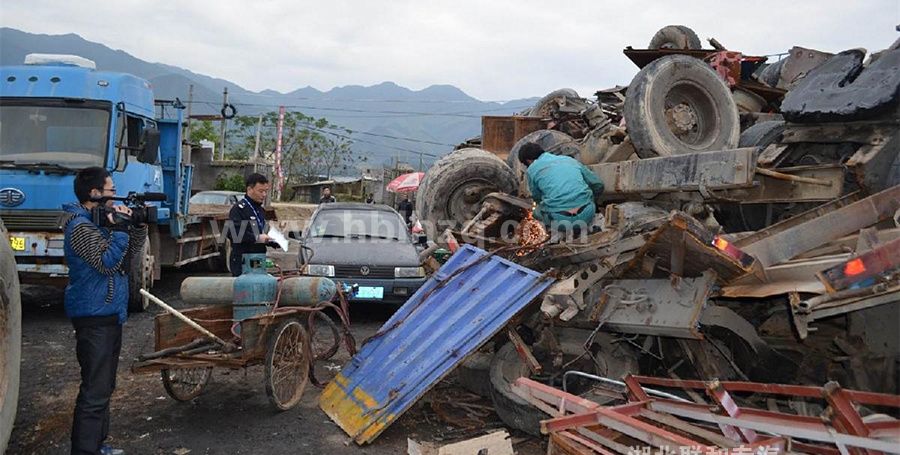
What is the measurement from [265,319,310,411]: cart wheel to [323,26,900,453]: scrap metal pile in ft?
1.44

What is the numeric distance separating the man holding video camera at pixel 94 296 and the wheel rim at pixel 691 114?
4649 mm

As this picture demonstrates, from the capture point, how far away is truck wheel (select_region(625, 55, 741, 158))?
17.8 feet

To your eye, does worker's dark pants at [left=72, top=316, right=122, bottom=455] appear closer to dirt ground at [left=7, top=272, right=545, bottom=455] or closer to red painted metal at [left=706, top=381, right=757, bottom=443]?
dirt ground at [left=7, top=272, right=545, bottom=455]

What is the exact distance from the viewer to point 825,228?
A: 3.86 m

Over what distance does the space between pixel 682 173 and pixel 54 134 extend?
6765mm

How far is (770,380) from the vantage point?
3963mm

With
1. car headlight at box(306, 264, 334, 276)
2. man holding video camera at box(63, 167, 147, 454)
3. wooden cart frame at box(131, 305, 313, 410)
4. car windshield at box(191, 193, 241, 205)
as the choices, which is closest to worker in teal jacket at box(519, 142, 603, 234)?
wooden cart frame at box(131, 305, 313, 410)

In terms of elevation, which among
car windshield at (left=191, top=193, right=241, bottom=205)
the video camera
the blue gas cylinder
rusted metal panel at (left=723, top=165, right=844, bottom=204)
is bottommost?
the blue gas cylinder

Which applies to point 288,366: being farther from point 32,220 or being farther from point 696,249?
point 32,220

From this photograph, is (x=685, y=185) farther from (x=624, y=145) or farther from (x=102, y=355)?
(x=102, y=355)

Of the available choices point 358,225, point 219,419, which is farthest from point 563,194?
point 358,225

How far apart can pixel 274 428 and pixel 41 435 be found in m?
1.41

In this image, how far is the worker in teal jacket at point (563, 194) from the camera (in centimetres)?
522

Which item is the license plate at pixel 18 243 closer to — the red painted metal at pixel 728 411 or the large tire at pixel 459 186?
the large tire at pixel 459 186
